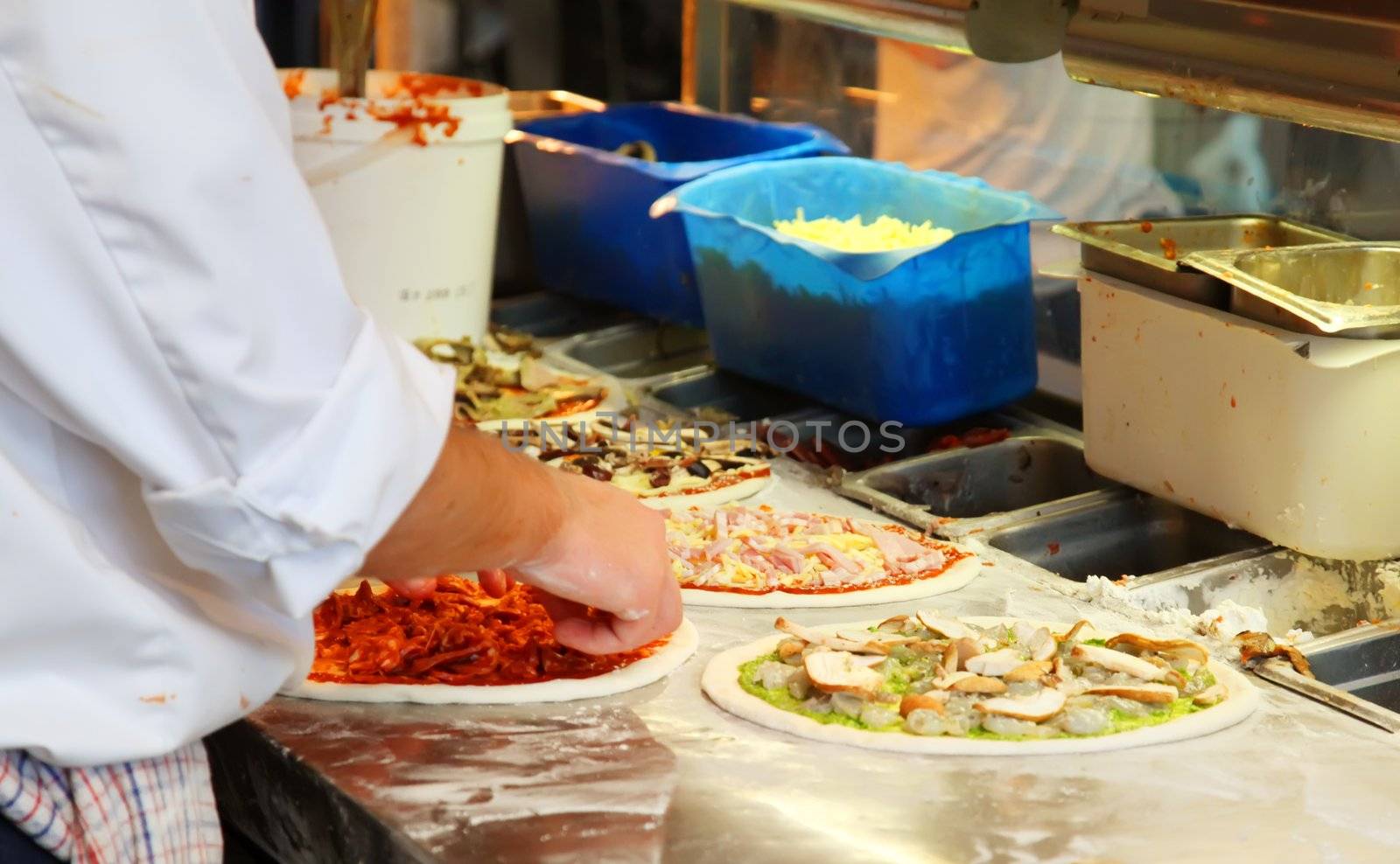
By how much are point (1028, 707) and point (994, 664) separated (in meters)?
0.08

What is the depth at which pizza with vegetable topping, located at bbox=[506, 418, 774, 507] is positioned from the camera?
2.35m

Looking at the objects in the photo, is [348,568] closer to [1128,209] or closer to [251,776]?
[251,776]

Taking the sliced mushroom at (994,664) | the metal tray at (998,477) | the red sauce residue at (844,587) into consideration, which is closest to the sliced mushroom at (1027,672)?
the sliced mushroom at (994,664)

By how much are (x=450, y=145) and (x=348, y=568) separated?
5.39 ft

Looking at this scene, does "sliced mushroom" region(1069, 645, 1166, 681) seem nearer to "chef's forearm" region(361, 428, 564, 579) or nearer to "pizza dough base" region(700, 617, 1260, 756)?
"pizza dough base" region(700, 617, 1260, 756)

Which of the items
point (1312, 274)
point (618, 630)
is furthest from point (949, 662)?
point (1312, 274)

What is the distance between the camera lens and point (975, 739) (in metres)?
1.58

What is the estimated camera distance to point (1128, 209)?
8.46 feet

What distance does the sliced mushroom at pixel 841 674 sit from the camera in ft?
5.35

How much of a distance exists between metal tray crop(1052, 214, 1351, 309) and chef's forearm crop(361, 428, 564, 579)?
99 cm

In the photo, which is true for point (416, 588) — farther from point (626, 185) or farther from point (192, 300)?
point (626, 185)

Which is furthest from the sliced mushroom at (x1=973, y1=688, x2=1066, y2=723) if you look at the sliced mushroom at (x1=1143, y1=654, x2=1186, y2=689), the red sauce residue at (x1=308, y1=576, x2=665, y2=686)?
the red sauce residue at (x1=308, y1=576, x2=665, y2=686)

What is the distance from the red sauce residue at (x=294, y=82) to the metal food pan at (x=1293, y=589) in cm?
167

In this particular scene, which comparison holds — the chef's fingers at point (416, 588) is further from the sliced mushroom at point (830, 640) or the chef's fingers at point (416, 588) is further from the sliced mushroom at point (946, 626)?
the sliced mushroom at point (946, 626)
